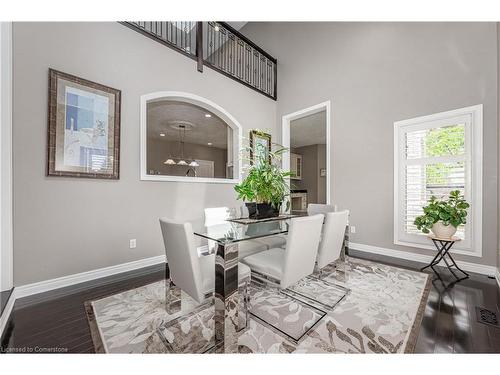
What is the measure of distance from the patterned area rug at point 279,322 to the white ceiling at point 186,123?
3.31m

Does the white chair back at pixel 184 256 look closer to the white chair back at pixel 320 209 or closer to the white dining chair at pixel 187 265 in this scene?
the white dining chair at pixel 187 265

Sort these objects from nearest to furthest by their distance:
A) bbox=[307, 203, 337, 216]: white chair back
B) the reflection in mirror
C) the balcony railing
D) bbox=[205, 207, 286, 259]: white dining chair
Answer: bbox=[205, 207, 286, 259]: white dining chair < bbox=[307, 203, 337, 216]: white chair back < the balcony railing < the reflection in mirror

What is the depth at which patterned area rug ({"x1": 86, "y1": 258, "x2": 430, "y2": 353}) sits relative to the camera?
1.41 metres

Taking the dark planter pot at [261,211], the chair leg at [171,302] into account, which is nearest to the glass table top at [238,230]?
the dark planter pot at [261,211]

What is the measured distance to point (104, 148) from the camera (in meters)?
2.59

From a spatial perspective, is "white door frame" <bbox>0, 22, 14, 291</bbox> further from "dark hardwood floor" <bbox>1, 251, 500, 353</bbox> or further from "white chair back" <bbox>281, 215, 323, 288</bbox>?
"white chair back" <bbox>281, 215, 323, 288</bbox>

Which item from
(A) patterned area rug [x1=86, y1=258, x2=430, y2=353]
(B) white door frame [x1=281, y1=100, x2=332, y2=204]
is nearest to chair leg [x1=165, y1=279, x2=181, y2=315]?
(A) patterned area rug [x1=86, y1=258, x2=430, y2=353]

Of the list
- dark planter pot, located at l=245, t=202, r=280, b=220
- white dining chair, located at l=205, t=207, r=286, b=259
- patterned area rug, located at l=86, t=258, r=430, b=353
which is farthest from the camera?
dark planter pot, located at l=245, t=202, r=280, b=220

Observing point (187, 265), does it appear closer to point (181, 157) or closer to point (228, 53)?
point (228, 53)

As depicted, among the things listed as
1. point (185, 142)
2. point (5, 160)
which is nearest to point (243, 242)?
point (5, 160)

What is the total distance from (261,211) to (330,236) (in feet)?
2.52

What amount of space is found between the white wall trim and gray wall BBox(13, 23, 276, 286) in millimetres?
55

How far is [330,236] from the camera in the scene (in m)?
1.92
